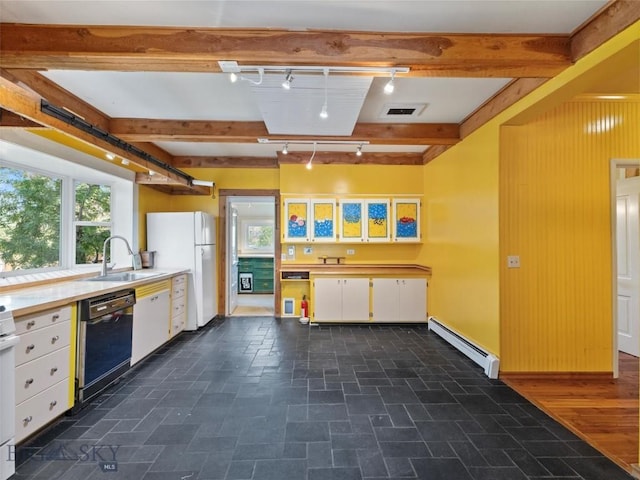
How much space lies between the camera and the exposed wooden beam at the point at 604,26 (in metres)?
1.60

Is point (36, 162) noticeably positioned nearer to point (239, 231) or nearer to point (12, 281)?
point (12, 281)

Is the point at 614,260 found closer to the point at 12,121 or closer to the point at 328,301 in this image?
the point at 328,301

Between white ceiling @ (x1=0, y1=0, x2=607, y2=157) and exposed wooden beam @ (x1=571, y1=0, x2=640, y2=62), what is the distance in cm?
6

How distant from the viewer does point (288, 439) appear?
1.96 meters

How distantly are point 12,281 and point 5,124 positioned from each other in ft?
4.57

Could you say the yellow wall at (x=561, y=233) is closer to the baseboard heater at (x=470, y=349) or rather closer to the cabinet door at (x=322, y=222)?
the baseboard heater at (x=470, y=349)

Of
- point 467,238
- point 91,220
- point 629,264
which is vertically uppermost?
point 91,220

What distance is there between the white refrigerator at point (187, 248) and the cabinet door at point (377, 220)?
8.86ft

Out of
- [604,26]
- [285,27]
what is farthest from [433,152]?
Answer: [285,27]

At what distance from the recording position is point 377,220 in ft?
15.9

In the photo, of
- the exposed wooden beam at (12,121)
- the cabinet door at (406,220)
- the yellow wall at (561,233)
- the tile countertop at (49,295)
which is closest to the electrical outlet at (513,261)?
the yellow wall at (561,233)

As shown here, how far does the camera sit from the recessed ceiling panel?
2260 millimetres

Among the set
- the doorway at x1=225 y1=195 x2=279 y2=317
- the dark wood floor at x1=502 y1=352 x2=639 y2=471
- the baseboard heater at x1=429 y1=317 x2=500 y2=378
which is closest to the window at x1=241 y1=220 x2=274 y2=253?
the doorway at x1=225 y1=195 x2=279 y2=317

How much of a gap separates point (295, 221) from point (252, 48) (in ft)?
10.2
